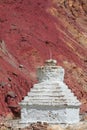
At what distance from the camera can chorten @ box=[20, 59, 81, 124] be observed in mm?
22297

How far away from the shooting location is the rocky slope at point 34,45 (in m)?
41.3

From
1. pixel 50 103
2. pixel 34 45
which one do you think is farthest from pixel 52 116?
pixel 34 45

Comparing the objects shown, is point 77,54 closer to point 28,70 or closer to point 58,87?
point 28,70

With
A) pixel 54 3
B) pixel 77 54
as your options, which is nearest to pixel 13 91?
pixel 77 54

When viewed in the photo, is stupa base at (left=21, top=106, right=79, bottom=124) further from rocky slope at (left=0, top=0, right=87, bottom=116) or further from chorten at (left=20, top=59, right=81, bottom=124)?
rocky slope at (left=0, top=0, right=87, bottom=116)

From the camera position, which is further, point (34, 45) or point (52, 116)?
point (34, 45)

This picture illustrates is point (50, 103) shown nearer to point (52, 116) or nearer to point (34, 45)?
point (52, 116)

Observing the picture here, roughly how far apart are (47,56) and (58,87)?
28927 mm

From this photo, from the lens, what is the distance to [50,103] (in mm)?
22188

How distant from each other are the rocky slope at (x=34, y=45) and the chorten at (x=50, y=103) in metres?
13.2

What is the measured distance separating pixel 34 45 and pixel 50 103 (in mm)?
30742

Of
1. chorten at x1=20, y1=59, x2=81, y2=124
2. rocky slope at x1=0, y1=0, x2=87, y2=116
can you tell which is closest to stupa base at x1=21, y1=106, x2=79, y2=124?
chorten at x1=20, y1=59, x2=81, y2=124

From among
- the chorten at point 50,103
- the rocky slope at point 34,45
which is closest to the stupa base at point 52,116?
the chorten at point 50,103

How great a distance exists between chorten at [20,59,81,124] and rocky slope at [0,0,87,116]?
43.2 feet
